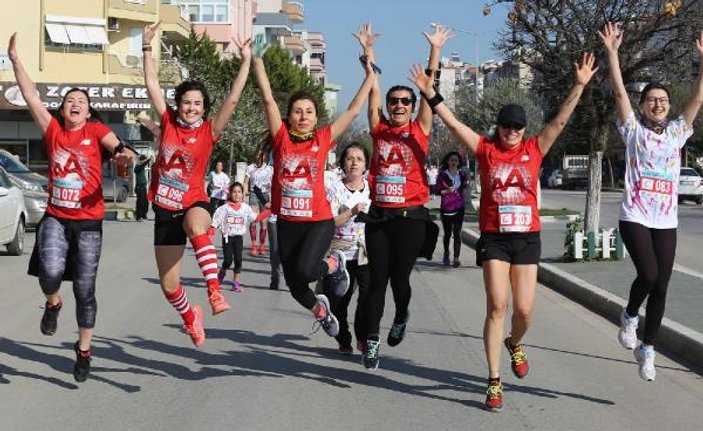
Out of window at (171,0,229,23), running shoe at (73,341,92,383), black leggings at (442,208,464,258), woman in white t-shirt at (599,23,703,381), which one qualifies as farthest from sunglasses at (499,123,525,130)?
window at (171,0,229,23)

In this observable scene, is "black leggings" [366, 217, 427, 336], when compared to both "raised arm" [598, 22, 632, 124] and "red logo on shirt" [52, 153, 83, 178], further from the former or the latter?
"red logo on shirt" [52, 153, 83, 178]

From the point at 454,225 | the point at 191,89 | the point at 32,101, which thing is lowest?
the point at 454,225

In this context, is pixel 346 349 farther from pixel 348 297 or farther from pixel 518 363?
pixel 518 363

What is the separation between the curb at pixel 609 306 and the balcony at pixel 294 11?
107 m

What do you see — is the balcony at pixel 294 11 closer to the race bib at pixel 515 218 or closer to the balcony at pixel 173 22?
the balcony at pixel 173 22

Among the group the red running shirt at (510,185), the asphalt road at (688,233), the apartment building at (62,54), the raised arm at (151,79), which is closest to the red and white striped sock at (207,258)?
the raised arm at (151,79)

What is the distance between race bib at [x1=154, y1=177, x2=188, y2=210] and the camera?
7828 millimetres

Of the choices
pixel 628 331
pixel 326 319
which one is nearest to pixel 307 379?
pixel 326 319

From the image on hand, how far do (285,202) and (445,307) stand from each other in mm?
5145

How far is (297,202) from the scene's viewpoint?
7.93 meters

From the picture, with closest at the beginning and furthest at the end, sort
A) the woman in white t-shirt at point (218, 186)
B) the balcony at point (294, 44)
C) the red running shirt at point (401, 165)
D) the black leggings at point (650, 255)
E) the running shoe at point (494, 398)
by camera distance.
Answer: the running shoe at point (494, 398), the black leggings at point (650, 255), the red running shirt at point (401, 165), the woman in white t-shirt at point (218, 186), the balcony at point (294, 44)

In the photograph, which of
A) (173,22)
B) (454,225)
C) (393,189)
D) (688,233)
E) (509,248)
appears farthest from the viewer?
(173,22)

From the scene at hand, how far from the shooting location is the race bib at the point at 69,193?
7.82m

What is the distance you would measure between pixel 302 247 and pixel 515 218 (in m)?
1.57
